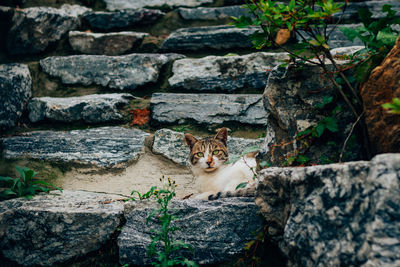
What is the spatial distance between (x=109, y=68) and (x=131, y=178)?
112 centimetres

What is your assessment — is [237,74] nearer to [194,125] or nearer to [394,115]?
[194,125]

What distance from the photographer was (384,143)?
132 centimetres

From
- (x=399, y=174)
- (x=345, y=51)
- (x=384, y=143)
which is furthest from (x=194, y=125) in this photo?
(x=399, y=174)

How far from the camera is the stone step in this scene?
3138 millimetres

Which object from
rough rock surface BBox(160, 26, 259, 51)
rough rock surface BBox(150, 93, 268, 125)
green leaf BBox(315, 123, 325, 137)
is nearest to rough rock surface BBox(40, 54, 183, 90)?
rough rock surface BBox(160, 26, 259, 51)

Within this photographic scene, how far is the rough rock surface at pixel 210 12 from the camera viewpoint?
10.3 feet

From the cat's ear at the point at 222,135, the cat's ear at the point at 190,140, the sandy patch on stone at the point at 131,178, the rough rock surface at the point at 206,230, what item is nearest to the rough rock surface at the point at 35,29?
the sandy patch on stone at the point at 131,178

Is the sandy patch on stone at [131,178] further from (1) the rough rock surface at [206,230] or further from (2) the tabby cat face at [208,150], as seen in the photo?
(1) the rough rock surface at [206,230]

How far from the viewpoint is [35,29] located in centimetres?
311

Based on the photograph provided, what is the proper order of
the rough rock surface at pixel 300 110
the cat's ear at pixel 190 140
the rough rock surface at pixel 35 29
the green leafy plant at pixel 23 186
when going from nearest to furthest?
the rough rock surface at pixel 300 110, the green leafy plant at pixel 23 186, the cat's ear at pixel 190 140, the rough rock surface at pixel 35 29

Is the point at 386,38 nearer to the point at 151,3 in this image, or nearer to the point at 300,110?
the point at 300,110

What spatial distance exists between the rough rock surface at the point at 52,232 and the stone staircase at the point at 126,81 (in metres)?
0.52

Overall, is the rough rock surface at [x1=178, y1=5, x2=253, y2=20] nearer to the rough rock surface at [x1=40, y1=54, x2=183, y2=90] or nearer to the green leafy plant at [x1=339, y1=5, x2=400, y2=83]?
the rough rock surface at [x1=40, y1=54, x2=183, y2=90]

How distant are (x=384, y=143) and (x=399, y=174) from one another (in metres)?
0.43
